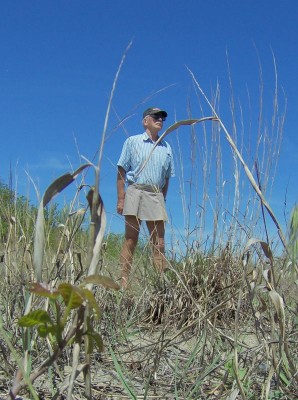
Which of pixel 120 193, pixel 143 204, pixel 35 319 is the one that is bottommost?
pixel 35 319

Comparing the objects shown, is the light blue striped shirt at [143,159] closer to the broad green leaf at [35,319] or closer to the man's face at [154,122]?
the man's face at [154,122]

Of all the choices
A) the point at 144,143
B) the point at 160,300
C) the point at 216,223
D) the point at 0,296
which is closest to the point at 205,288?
the point at 160,300

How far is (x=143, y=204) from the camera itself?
3414 millimetres

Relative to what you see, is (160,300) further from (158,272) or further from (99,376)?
(99,376)

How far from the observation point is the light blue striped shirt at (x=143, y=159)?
346cm

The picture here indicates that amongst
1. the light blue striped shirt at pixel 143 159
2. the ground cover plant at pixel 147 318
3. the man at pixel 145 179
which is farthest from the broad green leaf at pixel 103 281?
the light blue striped shirt at pixel 143 159

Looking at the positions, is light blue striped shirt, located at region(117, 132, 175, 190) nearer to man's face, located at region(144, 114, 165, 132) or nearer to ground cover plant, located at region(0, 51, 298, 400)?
man's face, located at region(144, 114, 165, 132)

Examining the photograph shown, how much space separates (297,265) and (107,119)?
0.58 m

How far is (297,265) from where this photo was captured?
0.99m

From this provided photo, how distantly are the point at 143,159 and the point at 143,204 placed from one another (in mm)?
302

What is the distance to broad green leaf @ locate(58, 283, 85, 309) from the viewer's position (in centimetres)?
51

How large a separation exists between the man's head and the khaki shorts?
1.52 ft

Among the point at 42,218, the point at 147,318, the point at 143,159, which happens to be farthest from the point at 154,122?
the point at 42,218

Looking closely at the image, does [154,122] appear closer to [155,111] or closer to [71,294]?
[155,111]
